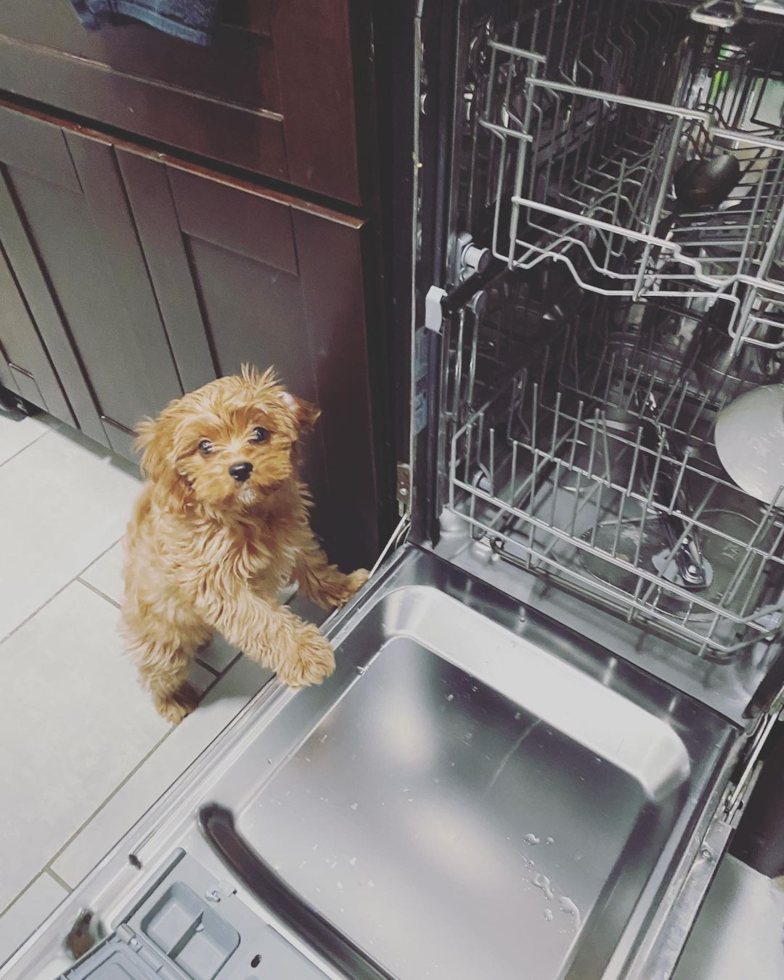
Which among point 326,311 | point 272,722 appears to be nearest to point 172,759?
point 272,722

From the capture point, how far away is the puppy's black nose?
0.87 meters

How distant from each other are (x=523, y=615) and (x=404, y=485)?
10.0 inches

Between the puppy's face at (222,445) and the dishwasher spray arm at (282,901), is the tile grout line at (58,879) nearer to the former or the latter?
the dishwasher spray arm at (282,901)

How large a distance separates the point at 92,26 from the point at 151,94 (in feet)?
0.38

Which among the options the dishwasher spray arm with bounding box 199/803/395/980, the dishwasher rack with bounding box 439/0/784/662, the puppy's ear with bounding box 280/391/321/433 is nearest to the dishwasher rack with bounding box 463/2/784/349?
the dishwasher rack with bounding box 439/0/784/662

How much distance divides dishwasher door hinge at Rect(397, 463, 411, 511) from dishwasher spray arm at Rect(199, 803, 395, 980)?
1.58 feet

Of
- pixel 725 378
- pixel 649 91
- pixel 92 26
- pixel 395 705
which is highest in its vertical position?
pixel 649 91

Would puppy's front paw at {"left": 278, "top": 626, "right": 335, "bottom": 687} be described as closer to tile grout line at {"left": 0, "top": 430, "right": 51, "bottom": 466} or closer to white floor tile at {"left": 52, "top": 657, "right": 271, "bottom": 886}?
white floor tile at {"left": 52, "top": 657, "right": 271, "bottom": 886}

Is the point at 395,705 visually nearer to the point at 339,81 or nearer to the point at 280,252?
the point at 280,252

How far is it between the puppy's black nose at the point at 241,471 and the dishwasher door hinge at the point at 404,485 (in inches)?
10.7

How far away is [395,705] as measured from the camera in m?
0.97

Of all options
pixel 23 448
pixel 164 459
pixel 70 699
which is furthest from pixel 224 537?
pixel 23 448

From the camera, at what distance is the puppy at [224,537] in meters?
0.89

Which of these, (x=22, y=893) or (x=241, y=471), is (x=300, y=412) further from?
(x=22, y=893)
